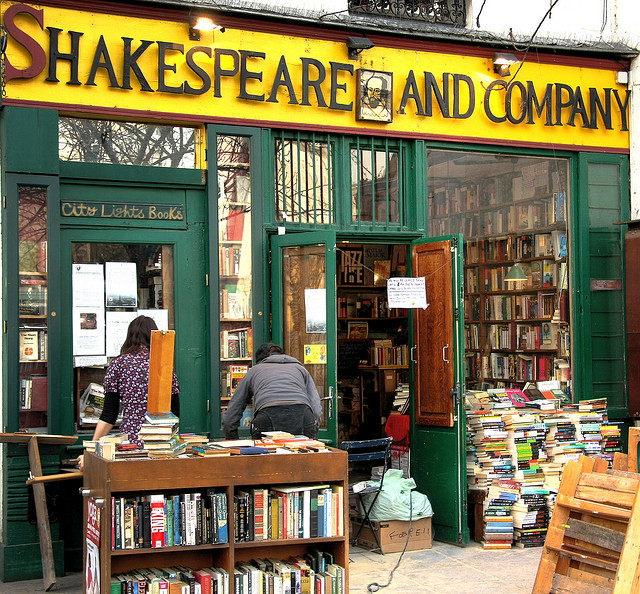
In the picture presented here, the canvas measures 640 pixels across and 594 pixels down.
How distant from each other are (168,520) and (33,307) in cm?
304

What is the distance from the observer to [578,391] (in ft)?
32.3

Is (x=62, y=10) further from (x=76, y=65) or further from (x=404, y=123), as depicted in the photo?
(x=404, y=123)

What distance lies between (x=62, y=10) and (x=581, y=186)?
17.8 feet

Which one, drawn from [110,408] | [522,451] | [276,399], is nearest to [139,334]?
[110,408]

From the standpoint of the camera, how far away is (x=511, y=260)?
11.4 metres

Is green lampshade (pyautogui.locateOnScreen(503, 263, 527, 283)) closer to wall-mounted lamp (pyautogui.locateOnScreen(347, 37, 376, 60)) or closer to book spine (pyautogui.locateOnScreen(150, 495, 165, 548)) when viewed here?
wall-mounted lamp (pyautogui.locateOnScreen(347, 37, 376, 60))

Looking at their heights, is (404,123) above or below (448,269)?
above

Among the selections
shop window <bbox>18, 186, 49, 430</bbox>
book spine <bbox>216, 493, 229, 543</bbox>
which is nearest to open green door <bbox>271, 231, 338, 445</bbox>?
shop window <bbox>18, 186, 49, 430</bbox>

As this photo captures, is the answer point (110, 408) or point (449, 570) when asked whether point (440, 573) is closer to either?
point (449, 570)

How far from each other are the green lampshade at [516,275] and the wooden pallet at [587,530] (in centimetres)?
514

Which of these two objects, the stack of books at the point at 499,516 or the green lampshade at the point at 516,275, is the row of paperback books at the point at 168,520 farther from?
the green lampshade at the point at 516,275

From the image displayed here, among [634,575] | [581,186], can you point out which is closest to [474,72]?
[581,186]

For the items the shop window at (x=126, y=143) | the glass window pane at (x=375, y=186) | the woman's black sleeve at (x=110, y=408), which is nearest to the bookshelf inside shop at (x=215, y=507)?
the woman's black sleeve at (x=110, y=408)

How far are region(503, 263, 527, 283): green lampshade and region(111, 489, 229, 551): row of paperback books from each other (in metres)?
6.60
